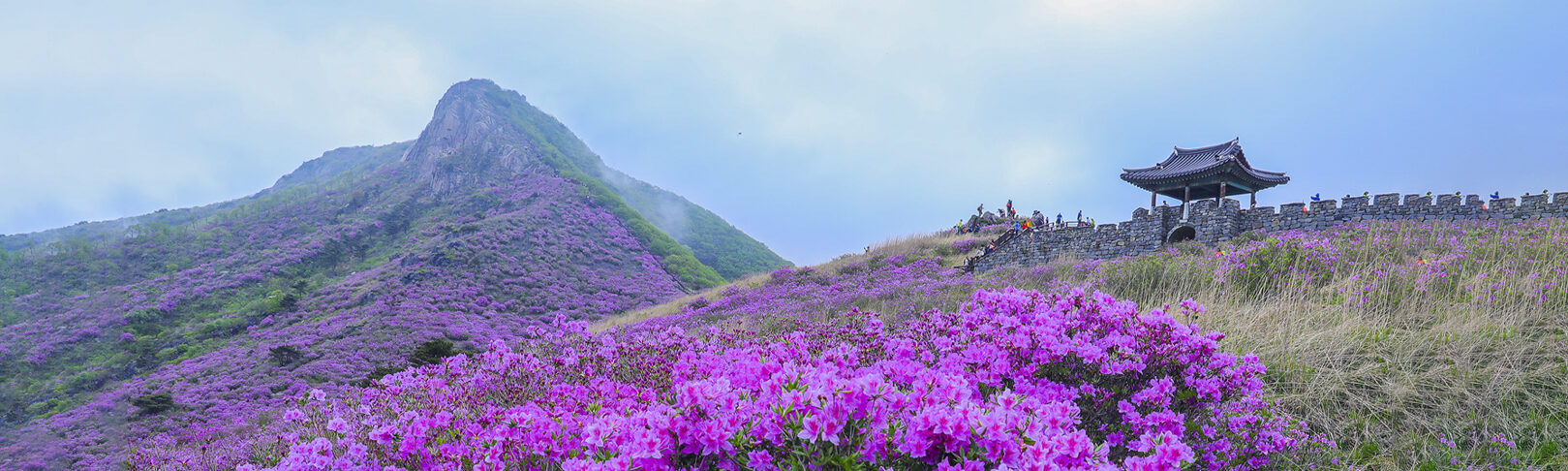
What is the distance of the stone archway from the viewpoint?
19.1 m

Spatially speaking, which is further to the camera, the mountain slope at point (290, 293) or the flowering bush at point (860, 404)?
the mountain slope at point (290, 293)

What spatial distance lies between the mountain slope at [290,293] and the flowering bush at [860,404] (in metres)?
1.28

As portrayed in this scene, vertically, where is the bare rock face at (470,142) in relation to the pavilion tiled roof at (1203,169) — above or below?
above

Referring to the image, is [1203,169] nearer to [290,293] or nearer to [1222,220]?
[1222,220]

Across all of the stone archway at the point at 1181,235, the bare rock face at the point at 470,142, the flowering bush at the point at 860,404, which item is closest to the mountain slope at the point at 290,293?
the bare rock face at the point at 470,142

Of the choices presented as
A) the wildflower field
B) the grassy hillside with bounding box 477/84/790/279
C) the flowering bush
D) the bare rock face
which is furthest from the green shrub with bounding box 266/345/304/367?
the bare rock face

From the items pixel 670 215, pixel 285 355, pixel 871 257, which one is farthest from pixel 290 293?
pixel 670 215

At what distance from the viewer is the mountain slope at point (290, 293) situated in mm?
13164

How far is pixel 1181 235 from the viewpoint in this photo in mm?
19453

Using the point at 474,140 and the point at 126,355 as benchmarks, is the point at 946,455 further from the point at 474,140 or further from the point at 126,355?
the point at 474,140

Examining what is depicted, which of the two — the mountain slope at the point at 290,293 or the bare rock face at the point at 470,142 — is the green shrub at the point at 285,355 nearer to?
the mountain slope at the point at 290,293

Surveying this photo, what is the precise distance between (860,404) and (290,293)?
2778 cm

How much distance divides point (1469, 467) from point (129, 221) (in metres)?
65.7

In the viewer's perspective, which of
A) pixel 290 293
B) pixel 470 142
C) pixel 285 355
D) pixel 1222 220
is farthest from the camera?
pixel 470 142
